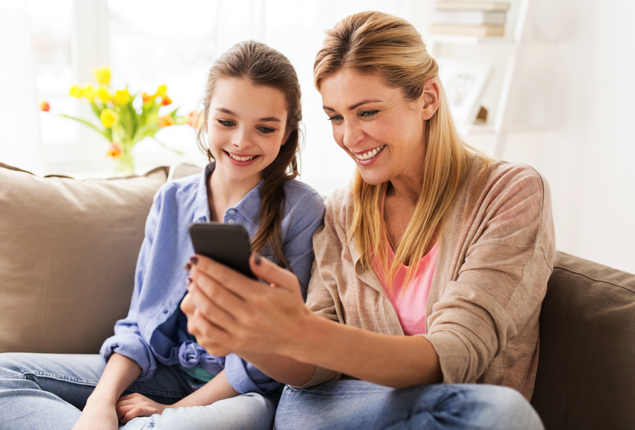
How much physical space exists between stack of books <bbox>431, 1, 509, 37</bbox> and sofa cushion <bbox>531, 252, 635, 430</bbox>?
153cm

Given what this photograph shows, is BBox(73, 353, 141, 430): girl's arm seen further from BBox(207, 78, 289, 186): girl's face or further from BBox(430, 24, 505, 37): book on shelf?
BBox(430, 24, 505, 37): book on shelf

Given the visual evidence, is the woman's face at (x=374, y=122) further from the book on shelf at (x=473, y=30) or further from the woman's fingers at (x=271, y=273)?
the book on shelf at (x=473, y=30)

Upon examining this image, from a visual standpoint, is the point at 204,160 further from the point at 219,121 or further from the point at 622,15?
the point at 622,15

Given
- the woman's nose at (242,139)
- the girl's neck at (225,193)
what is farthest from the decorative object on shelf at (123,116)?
the woman's nose at (242,139)

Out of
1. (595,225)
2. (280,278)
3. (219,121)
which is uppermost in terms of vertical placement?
(219,121)

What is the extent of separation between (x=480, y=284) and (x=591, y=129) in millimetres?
1769

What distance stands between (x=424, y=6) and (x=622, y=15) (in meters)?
0.93

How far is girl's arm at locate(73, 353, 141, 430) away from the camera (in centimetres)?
106

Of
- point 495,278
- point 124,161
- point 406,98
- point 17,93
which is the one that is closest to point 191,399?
point 495,278

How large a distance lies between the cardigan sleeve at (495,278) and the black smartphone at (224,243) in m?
0.36

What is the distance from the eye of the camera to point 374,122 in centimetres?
115

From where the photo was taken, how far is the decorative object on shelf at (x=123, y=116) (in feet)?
6.21

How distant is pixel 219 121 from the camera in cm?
130

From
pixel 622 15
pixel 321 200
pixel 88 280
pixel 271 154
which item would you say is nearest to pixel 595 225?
pixel 622 15
